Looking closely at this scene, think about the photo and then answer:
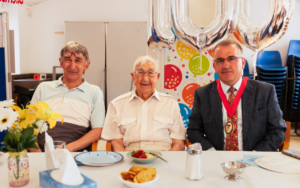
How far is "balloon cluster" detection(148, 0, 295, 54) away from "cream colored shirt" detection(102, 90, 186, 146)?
1272 mm

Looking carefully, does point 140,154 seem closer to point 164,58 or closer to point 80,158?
point 80,158

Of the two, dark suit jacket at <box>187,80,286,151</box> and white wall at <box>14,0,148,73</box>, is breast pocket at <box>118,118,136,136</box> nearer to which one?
dark suit jacket at <box>187,80,286,151</box>

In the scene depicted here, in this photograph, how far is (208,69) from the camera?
2.86 metres

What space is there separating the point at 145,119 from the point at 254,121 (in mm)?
835

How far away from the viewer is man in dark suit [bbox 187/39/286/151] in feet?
6.29

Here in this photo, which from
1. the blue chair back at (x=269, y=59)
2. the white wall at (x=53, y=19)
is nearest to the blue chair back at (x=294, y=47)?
the blue chair back at (x=269, y=59)

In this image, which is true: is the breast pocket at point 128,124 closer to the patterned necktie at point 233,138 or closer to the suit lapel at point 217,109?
the suit lapel at point 217,109

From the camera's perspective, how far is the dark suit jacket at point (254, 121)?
190cm

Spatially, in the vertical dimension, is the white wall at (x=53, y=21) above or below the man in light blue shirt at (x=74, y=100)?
above

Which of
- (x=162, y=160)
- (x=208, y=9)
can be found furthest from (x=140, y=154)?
(x=208, y=9)

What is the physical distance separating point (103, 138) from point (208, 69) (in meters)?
1.45

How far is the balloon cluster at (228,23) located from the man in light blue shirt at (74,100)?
1.52m

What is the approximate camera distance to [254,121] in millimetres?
1915

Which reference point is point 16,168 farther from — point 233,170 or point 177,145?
point 177,145
